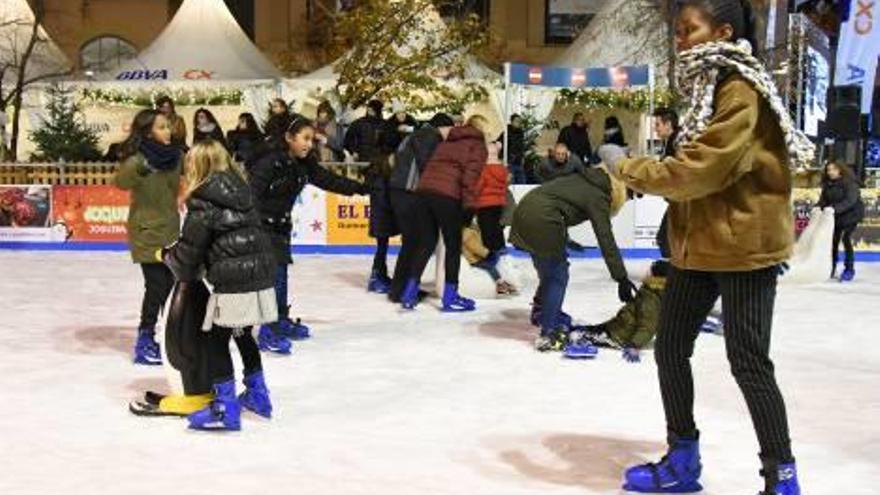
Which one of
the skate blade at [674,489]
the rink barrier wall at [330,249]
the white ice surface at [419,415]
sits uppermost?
the skate blade at [674,489]

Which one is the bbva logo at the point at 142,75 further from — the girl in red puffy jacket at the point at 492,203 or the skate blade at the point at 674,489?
the skate blade at the point at 674,489

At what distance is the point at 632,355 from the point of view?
6062 millimetres

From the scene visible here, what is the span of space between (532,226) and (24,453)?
9.52 feet

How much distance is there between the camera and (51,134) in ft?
48.1

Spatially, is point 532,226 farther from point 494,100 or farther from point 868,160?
point 868,160

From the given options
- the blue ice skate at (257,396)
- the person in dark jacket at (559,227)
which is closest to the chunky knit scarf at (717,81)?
the blue ice skate at (257,396)

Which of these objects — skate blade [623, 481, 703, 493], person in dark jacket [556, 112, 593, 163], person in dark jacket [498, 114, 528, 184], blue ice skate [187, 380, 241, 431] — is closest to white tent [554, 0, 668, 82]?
person in dark jacket [556, 112, 593, 163]

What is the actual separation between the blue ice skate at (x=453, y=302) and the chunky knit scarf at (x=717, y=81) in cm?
481

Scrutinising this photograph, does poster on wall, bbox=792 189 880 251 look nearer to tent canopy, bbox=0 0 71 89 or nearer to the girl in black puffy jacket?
the girl in black puffy jacket

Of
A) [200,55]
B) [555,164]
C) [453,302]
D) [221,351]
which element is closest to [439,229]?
[453,302]

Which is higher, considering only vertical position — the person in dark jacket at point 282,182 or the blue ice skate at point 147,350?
the person in dark jacket at point 282,182

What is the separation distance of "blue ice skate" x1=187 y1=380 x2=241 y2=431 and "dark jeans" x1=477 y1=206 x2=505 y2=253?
470 centimetres

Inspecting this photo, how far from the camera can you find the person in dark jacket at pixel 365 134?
42.0ft

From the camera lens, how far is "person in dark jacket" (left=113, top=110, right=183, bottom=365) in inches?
226
